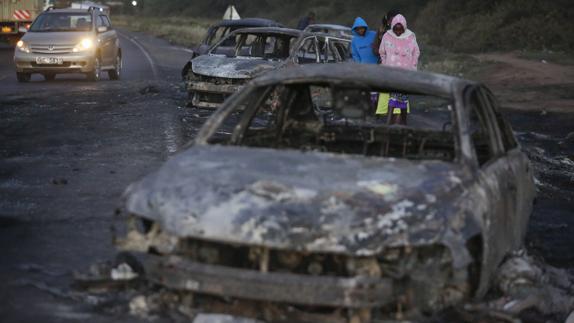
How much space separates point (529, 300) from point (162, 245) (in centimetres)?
220

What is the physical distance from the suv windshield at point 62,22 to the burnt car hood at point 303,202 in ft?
61.3

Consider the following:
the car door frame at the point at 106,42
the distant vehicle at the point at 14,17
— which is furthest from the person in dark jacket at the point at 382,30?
the distant vehicle at the point at 14,17

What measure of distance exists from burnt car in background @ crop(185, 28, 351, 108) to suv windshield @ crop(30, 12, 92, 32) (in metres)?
6.83

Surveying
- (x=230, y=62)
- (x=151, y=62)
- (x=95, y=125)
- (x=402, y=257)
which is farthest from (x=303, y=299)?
(x=151, y=62)

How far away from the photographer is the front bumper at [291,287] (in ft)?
15.8

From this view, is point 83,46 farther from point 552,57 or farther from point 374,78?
point 374,78

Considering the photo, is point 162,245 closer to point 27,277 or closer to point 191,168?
point 191,168

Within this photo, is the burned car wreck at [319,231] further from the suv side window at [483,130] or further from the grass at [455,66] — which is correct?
the grass at [455,66]

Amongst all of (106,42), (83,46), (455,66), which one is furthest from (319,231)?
(455,66)

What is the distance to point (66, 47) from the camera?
22.6 metres

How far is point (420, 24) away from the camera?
5556 centimetres

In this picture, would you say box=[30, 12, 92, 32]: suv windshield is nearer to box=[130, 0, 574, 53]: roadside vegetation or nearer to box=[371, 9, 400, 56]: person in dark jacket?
box=[371, 9, 400, 56]: person in dark jacket

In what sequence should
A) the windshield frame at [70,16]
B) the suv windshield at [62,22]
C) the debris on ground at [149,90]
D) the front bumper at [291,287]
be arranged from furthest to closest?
the suv windshield at [62,22] < the windshield frame at [70,16] < the debris on ground at [149,90] < the front bumper at [291,287]

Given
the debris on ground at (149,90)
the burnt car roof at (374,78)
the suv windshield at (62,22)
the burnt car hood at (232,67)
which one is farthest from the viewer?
the suv windshield at (62,22)
